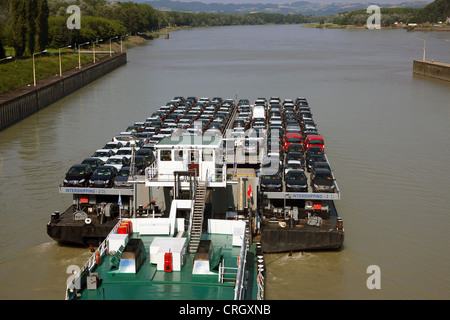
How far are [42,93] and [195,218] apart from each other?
1399 inches

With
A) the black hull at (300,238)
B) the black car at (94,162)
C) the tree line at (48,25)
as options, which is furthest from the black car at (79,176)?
the tree line at (48,25)

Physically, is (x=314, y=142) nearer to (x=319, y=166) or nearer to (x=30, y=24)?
(x=319, y=166)

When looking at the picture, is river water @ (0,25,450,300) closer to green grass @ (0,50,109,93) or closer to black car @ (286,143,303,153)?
black car @ (286,143,303,153)

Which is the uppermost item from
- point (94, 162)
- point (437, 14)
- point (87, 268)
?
point (437, 14)

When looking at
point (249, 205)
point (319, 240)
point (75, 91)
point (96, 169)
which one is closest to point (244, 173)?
point (249, 205)

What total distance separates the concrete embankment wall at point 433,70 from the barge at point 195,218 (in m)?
46.3

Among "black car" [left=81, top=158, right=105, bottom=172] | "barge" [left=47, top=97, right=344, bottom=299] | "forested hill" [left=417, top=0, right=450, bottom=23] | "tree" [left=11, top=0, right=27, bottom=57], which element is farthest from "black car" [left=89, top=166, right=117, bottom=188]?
"forested hill" [left=417, top=0, right=450, bottom=23]

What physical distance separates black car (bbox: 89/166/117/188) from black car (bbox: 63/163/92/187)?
0.32m

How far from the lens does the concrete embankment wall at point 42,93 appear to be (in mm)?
41594

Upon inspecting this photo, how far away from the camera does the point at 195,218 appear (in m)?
17.8

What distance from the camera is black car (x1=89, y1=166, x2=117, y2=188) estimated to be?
2180 cm

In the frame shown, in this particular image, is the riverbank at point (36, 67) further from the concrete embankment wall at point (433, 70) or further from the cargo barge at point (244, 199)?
the concrete embankment wall at point (433, 70)

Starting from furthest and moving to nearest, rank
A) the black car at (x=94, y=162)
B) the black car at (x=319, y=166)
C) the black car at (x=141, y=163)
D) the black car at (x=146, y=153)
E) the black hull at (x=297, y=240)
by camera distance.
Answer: the black car at (x=146, y=153), the black car at (x=94, y=162), the black car at (x=141, y=163), the black car at (x=319, y=166), the black hull at (x=297, y=240)

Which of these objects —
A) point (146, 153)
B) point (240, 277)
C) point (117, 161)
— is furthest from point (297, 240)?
point (117, 161)
